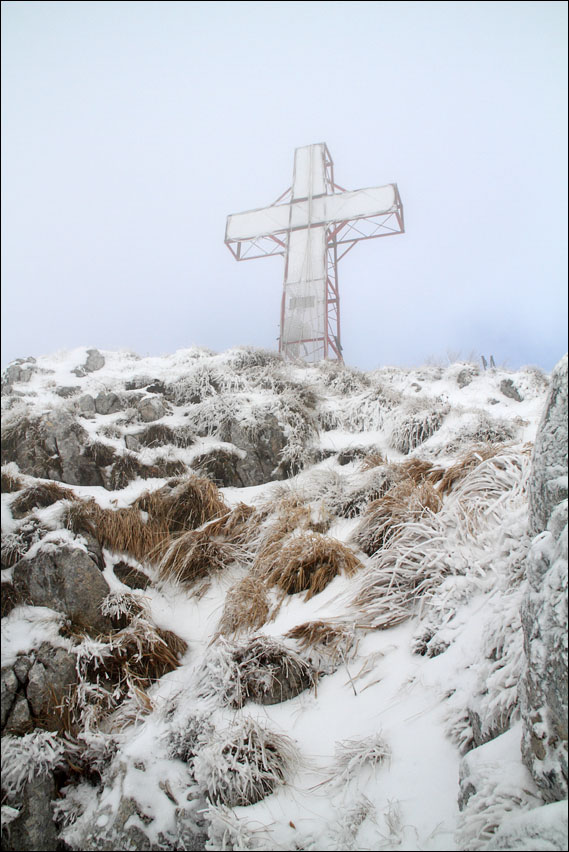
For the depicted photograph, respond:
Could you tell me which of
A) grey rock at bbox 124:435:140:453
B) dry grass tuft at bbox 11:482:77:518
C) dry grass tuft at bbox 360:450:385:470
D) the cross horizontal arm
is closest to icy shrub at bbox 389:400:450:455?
dry grass tuft at bbox 360:450:385:470

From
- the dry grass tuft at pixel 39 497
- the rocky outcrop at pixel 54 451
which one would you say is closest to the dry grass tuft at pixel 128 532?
Answer: the dry grass tuft at pixel 39 497

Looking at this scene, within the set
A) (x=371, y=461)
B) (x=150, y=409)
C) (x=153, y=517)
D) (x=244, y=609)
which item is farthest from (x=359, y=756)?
(x=150, y=409)

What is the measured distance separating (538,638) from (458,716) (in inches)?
33.3

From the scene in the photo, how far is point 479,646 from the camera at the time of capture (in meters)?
2.36

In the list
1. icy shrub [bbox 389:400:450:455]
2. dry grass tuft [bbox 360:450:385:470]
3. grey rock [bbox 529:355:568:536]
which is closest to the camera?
grey rock [bbox 529:355:568:536]

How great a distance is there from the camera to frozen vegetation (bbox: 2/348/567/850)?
1.66 metres

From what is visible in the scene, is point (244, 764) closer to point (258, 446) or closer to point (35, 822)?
point (35, 822)

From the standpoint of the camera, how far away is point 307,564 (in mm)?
3576

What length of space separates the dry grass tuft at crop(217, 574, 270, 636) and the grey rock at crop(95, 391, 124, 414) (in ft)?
10.2

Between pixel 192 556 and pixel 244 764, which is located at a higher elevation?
pixel 192 556

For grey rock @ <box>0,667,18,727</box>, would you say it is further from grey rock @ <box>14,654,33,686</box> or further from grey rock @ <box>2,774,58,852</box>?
grey rock @ <box>2,774,58,852</box>

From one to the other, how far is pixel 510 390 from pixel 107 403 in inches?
217

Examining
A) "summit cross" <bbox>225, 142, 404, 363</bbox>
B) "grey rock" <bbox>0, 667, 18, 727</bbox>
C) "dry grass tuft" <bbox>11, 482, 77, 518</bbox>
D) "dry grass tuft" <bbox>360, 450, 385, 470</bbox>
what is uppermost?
"summit cross" <bbox>225, 142, 404, 363</bbox>

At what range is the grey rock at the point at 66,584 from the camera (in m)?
2.99
